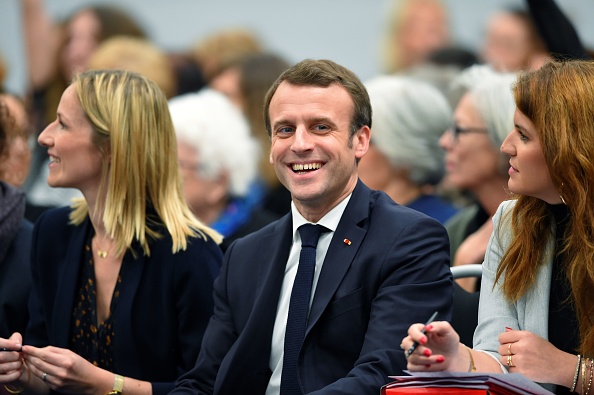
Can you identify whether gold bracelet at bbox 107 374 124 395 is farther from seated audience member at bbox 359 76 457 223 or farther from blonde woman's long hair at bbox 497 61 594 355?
seated audience member at bbox 359 76 457 223

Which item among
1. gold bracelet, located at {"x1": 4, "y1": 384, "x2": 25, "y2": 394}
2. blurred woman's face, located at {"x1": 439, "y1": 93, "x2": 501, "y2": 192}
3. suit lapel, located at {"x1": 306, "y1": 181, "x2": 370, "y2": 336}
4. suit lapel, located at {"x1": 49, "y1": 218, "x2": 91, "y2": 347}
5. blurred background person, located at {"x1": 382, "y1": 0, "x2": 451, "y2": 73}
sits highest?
blurred background person, located at {"x1": 382, "y1": 0, "x2": 451, "y2": 73}

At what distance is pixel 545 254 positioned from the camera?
3.40 meters

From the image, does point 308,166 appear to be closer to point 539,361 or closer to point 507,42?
point 539,361

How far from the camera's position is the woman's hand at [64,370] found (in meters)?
3.78

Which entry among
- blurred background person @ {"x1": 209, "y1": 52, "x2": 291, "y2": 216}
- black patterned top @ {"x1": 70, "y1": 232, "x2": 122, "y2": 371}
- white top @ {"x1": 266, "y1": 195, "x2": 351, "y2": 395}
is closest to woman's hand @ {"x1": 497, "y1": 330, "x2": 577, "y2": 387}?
white top @ {"x1": 266, "y1": 195, "x2": 351, "y2": 395}

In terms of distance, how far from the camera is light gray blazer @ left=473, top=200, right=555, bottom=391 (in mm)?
3354

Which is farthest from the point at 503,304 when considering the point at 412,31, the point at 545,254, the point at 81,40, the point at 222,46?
the point at 81,40

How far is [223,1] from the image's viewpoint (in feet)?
33.7

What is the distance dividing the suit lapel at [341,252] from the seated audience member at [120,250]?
0.81m

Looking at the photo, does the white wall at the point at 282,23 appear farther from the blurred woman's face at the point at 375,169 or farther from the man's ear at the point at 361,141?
the man's ear at the point at 361,141

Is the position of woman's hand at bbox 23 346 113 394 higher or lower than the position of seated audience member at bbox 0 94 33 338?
lower

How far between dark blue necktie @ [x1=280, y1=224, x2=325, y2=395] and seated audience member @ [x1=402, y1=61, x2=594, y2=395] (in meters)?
0.58

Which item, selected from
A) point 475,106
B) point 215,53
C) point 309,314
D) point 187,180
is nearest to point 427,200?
point 475,106

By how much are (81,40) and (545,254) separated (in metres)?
7.02
